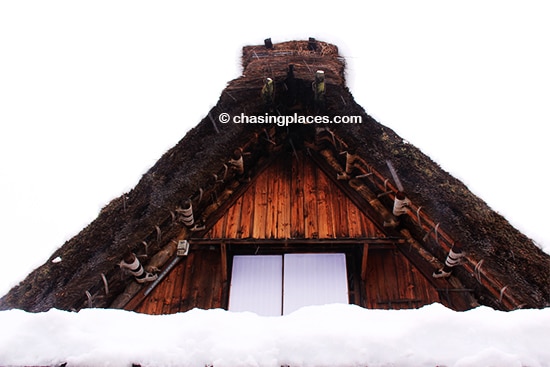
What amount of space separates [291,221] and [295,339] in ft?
9.95

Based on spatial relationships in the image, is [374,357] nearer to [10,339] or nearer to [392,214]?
[10,339]

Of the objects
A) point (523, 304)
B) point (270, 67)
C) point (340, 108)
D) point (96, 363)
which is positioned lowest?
point (96, 363)

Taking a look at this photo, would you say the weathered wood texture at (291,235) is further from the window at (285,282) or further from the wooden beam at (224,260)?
the window at (285,282)

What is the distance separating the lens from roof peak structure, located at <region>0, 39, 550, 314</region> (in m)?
4.43

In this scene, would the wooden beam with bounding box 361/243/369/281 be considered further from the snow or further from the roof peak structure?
the snow

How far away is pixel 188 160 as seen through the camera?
209 inches

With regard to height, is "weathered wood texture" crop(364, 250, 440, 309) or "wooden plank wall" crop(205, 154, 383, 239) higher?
"wooden plank wall" crop(205, 154, 383, 239)

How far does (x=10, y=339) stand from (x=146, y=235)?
201 cm

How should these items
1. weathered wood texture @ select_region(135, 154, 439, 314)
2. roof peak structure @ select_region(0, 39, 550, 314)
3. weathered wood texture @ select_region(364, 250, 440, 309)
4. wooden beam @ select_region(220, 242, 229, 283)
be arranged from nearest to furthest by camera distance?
roof peak structure @ select_region(0, 39, 550, 314) → weathered wood texture @ select_region(364, 250, 440, 309) → weathered wood texture @ select_region(135, 154, 439, 314) → wooden beam @ select_region(220, 242, 229, 283)

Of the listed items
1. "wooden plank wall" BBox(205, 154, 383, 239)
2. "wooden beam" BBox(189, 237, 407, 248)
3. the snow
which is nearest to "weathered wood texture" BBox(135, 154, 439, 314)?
"wooden plank wall" BBox(205, 154, 383, 239)

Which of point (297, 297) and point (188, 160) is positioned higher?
point (188, 160)

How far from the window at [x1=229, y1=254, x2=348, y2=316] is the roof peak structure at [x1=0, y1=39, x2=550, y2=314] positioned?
57 mm

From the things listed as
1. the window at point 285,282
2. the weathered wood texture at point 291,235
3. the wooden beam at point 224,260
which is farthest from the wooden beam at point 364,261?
the wooden beam at point 224,260

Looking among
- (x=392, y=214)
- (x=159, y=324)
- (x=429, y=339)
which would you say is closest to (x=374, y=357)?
(x=429, y=339)
